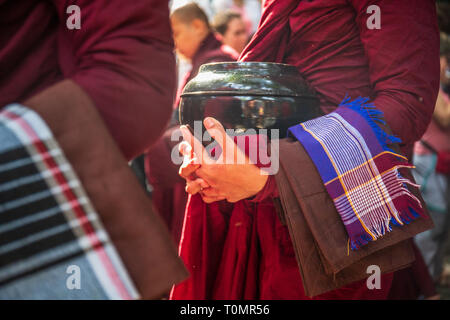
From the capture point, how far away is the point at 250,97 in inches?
44.2

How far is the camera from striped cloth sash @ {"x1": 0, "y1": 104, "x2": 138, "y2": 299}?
0.60m

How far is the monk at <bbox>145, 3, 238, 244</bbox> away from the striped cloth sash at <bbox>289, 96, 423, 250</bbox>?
132 centimetres

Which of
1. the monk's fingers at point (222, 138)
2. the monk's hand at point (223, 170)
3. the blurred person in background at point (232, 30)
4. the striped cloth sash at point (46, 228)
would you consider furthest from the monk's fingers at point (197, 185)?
the blurred person in background at point (232, 30)

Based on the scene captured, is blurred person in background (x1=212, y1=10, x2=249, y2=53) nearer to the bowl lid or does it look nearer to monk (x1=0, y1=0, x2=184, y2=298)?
the bowl lid

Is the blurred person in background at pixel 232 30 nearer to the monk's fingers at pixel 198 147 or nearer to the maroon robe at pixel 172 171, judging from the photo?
the maroon robe at pixel 172 171

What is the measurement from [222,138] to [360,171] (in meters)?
0.38

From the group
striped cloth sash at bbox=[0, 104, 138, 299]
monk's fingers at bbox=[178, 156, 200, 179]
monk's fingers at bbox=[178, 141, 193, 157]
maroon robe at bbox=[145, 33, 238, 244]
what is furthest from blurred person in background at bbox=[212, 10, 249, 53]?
striped cloth sash at bbox=[0, 104, 138, 299]

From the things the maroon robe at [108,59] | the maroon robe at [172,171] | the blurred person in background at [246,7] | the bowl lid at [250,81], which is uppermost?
the blurred person in background at [246,7]

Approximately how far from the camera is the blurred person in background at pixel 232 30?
13.3 feet

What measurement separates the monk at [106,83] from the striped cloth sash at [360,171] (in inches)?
19.2

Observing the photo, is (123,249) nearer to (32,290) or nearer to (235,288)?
(32,290)

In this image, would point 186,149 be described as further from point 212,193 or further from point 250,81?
point 250,81

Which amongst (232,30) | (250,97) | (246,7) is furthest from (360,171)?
(246,7)

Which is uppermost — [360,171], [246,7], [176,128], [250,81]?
[246,7]
